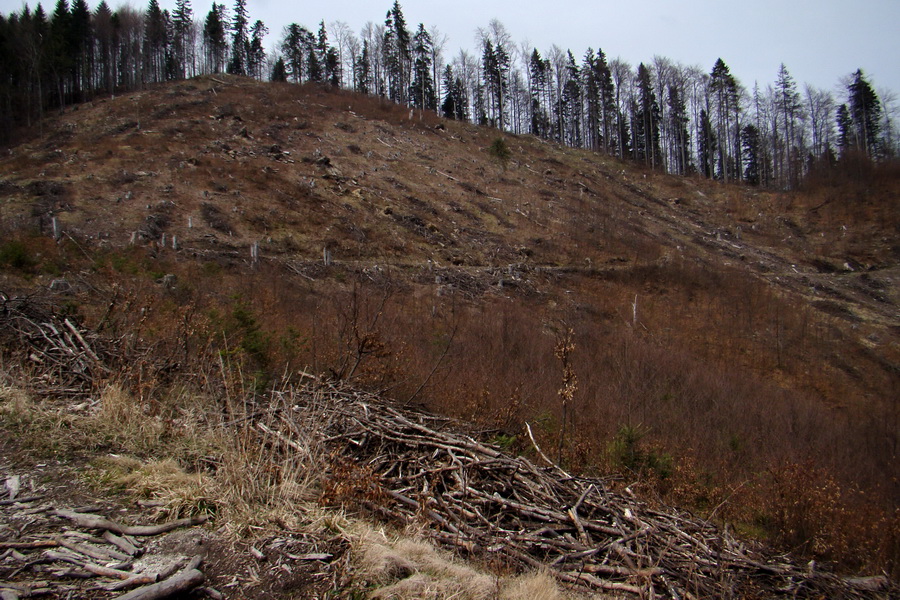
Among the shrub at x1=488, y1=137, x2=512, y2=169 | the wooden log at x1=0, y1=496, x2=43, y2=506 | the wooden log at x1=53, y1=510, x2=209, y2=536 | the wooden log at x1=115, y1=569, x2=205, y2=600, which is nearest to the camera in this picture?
the wooden log at x1=115, y1=569, x2=205, y2=600

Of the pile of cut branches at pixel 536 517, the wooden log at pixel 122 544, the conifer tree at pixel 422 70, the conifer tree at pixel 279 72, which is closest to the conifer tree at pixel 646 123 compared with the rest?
the conifer tree at pixel 422 70

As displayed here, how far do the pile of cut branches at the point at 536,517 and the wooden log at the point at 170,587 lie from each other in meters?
0.86

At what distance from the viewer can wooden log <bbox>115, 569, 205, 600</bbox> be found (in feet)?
6.31

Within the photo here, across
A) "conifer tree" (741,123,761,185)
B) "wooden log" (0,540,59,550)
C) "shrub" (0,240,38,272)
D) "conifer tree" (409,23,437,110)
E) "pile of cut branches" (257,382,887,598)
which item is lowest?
"pile of cut branches" (257,382,887,598)

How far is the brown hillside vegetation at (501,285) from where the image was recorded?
20.2ft

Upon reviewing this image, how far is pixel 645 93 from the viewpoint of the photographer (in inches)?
2245

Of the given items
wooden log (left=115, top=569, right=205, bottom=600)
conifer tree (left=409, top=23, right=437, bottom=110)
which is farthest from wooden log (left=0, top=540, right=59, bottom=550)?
conifer tree (left=409, top=23, right=437, bottom=110)

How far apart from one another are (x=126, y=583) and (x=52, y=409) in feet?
8.68

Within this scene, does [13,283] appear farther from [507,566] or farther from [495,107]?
[495,107]

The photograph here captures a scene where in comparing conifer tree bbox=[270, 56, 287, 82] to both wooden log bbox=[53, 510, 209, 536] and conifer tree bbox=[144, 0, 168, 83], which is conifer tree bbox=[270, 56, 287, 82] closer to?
conifer tree bbox=[144, 0, 168, 83]

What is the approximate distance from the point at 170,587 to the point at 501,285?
58.1 ft

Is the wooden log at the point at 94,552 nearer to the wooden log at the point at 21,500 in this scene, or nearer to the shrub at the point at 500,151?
the wooden log at the point at 21,500

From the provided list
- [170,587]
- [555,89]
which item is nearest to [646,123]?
[555,89]

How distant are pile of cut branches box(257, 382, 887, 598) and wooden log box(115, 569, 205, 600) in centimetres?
86
